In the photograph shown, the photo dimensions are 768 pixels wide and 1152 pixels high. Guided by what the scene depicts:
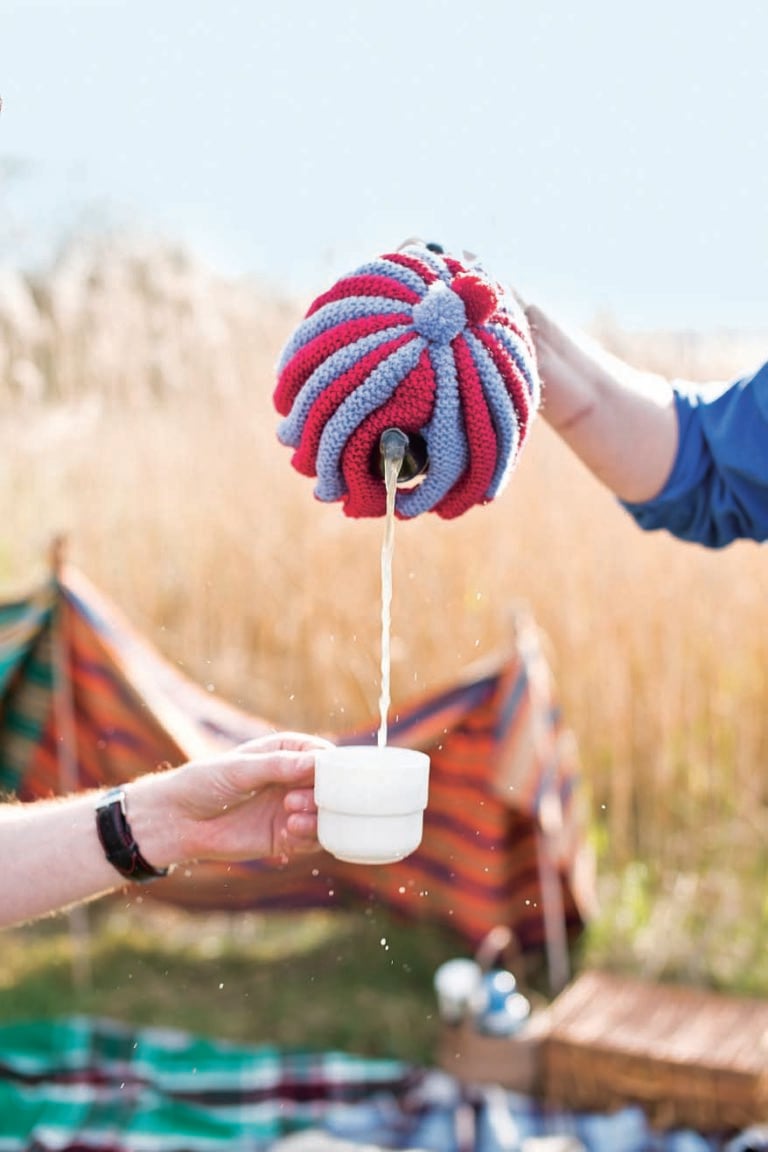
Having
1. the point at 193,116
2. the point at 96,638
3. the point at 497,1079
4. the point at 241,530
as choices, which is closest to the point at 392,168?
the point at 241,530

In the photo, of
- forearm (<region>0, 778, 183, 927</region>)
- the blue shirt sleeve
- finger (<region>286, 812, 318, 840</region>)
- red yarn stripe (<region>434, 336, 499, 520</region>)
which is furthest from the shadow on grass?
red yarn stripe (<region>434, 336, 499, 520</region>)

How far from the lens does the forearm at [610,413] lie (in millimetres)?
1329

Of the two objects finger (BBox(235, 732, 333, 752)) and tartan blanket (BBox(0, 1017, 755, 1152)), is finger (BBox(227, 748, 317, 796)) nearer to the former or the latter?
finger (BBox(235, 732, 333, 752))

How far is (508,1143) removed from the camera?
7.00 feet

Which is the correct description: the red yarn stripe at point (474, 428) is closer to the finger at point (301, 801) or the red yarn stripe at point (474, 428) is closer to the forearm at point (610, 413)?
the finger at point (301, 801)

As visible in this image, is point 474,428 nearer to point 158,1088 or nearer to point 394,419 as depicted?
point 394,419

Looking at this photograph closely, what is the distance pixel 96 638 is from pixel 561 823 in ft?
3.10

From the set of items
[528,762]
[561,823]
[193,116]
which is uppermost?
[193,116]

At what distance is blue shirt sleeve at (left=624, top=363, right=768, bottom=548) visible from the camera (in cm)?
136

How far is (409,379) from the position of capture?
0.91m

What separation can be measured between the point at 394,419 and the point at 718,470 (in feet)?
1.99

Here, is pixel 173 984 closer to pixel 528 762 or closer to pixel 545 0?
pixel 528 762

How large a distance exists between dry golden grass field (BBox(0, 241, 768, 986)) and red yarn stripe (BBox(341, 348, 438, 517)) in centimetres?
210

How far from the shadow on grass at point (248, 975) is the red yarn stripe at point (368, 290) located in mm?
1699
